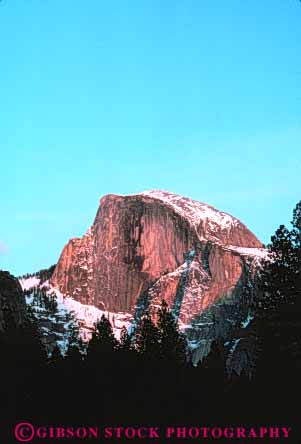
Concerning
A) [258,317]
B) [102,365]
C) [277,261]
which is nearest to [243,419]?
[258,317]

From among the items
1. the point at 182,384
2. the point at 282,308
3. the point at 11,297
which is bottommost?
the point at 182,384

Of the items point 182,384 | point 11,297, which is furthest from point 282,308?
point 11,297

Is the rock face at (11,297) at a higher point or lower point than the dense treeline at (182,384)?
higher

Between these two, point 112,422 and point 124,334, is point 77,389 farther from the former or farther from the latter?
point 124,334

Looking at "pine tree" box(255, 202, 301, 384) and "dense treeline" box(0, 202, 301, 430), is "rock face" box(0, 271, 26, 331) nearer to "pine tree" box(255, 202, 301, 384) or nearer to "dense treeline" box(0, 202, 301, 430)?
"dense treeline" box(0, 202, 301, 430)

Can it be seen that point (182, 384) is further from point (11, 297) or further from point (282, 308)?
point (11, 297)

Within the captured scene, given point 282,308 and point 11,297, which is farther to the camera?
point 11,297

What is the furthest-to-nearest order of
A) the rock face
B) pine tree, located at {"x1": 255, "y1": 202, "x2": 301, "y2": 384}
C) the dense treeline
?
the rock face → pine tree, located at {"x1": 255, "y1": 202, "x2": 301, "y2": 384} → the dense treeline

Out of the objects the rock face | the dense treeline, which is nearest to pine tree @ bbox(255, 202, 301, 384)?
the dense treeline

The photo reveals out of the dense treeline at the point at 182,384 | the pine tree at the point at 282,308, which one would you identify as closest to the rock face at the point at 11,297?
the dense treeline at the point at 182,384

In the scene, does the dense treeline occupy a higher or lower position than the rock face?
lower

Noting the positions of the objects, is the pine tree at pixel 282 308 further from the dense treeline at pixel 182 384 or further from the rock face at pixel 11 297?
the rock face at pixel 11 297

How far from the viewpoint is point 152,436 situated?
2723cm

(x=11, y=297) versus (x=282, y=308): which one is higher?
(x=11, y=297)
